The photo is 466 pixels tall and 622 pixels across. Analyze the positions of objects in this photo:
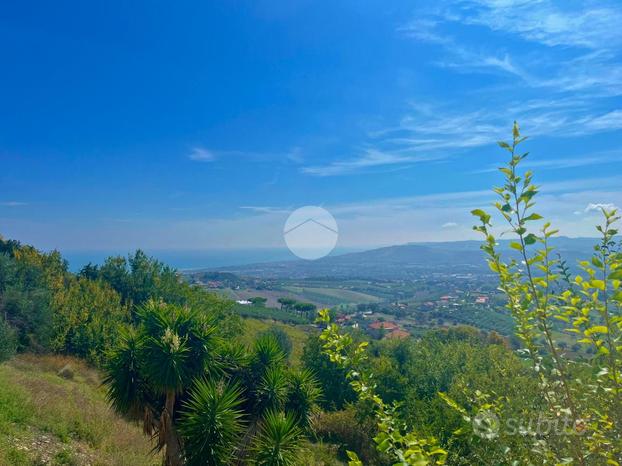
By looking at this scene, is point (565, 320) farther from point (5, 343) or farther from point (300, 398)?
point (5, 343)

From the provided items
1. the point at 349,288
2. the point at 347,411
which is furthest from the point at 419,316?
the point at 347,411

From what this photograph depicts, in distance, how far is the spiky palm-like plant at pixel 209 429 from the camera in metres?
7.64

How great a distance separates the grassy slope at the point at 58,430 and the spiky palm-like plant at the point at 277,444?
4.17m

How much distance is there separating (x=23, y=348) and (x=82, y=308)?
464cm

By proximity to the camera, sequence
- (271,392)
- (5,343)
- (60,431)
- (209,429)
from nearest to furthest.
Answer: (209,429), (271,392), (60,431), (5,343)

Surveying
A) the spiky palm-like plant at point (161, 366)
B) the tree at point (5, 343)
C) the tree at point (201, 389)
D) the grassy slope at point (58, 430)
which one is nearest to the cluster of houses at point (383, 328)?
the tree at point (5, 343)

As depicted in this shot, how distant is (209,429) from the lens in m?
7.68

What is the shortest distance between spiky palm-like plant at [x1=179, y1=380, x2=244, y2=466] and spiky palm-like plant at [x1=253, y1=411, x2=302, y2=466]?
1.88 ft

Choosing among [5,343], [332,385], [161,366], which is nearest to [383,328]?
[332,385]

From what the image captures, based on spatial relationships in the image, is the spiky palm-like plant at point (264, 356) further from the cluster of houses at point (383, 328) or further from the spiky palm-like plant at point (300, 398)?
the cluster of houses at point (383, 328)

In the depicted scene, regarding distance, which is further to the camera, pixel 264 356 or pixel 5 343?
pixel 5 343

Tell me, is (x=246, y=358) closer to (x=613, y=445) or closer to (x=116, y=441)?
(x=116, y=441)

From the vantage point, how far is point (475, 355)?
25.9 meters

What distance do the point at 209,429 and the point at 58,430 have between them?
540 centimetres
